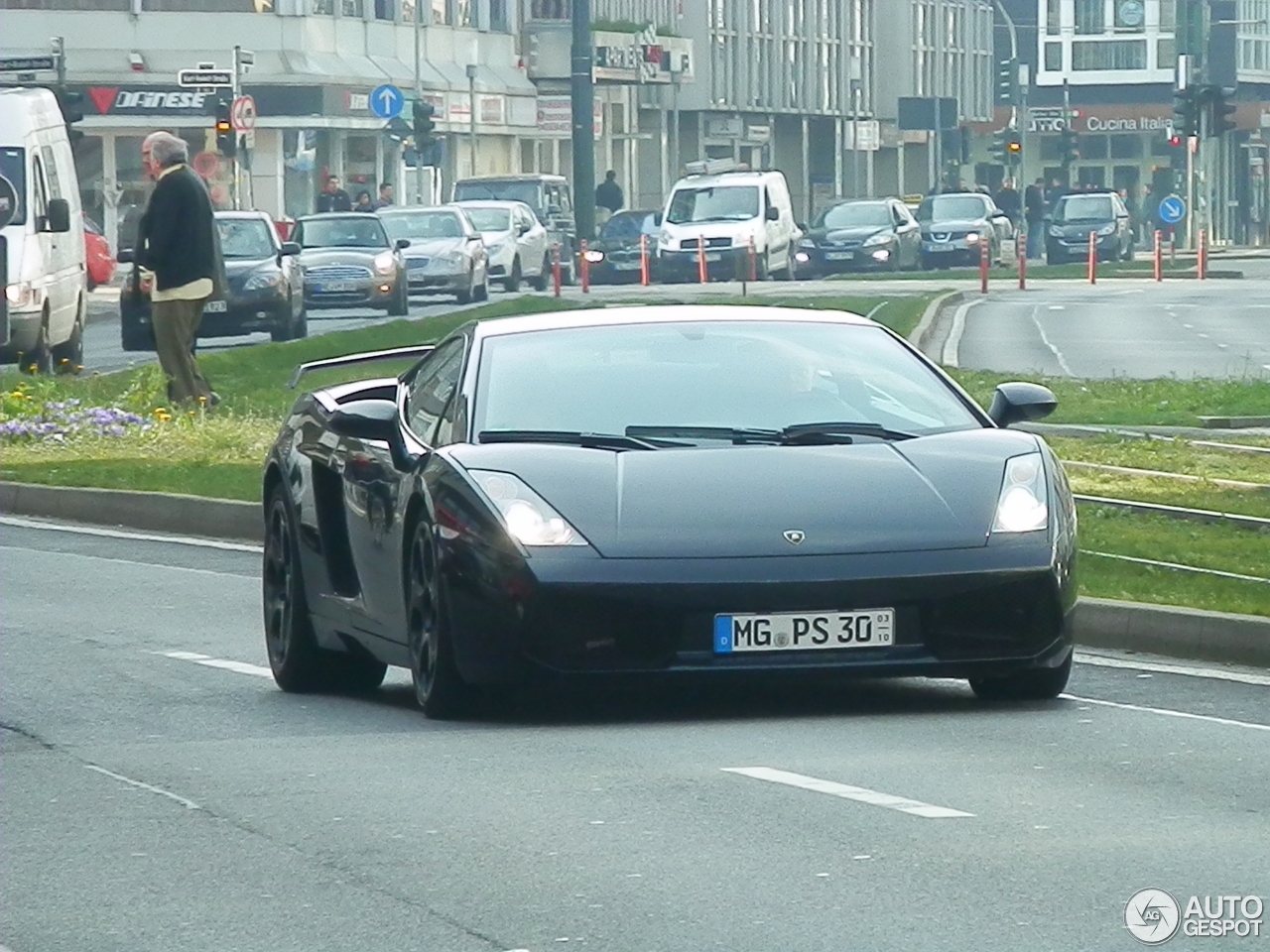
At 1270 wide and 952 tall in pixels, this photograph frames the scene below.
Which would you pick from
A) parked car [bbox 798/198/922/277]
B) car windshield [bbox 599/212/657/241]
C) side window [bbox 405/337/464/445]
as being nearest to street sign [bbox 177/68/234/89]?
car windshield [bbox 599/212/657/241]

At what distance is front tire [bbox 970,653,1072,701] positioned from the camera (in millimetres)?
9672

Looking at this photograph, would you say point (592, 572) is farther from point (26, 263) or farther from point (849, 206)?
point (849, 206)

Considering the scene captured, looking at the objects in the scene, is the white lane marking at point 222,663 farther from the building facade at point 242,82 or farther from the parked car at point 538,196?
the building facade at point 242,82

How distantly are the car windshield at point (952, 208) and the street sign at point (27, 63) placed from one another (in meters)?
29.2

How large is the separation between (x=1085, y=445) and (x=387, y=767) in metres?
12.6

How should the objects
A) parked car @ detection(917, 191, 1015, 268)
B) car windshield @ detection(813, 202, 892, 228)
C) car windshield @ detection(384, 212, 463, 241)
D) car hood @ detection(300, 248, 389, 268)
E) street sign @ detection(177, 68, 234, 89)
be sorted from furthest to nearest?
1. parked car @ detection(917, 191, 1015, 268)
2. car windshield @ detection(813, 202, 892, 228)
3. car windshield @ detection(384, 212, 463, 241)
4. street sign @ detection(177, 68, 234, 89)
5. car hood @ detection(300, 248, 389, 268)

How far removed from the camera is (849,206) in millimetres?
67688

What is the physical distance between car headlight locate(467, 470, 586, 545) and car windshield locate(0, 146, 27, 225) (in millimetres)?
22693

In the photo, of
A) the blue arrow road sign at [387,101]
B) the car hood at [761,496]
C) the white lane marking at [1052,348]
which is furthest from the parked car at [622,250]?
the car hood at [761,496]

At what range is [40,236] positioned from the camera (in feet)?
102

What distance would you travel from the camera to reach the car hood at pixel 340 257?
4578 cm

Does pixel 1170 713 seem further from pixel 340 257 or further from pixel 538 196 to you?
pixel 538 196

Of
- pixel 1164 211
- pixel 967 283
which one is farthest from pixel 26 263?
pixel 1164 211

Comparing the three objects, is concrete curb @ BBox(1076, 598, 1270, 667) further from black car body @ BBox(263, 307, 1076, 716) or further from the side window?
the side window
